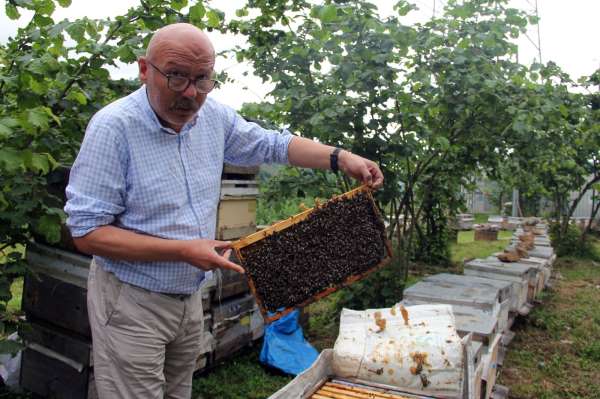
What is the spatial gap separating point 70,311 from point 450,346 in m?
2.43

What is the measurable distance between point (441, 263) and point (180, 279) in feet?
25.7

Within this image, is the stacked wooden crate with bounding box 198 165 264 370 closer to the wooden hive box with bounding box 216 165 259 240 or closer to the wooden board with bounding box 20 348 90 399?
the wooden hive box with bounding box 216 165 259 240

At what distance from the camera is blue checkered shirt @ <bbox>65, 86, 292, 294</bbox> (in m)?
1.85

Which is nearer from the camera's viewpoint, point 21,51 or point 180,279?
point 180,279

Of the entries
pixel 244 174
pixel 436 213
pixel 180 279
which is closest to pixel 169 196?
pixel 180 279

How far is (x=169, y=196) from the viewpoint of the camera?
78.4 inches

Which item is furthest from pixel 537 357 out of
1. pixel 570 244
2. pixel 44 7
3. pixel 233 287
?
pixel 570 244

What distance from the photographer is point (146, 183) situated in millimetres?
1943

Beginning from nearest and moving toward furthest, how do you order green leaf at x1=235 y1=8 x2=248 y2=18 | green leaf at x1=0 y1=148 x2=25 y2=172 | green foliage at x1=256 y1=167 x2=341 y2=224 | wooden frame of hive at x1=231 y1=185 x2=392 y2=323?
green leaf at x1=0 y1=148 x2=25 y2=172
wooden frame of hive at x1=231 y1=185 x2=392 y2=323
green foliage at x1=256 y1=167 x2=341 y2=224
green leaf at x1=235 y1=8 x2=248 y2=18

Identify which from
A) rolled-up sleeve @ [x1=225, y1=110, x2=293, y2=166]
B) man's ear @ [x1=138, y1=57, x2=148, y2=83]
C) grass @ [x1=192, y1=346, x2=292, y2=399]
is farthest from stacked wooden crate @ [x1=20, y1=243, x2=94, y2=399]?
man's ear @ [x1=138, y1=57, x2=148, y2=83]

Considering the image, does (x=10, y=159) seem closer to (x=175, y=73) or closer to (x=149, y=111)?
(x=149, y=111)

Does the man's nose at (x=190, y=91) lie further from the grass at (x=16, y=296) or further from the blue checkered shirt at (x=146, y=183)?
the grass at (x=16, y=296)

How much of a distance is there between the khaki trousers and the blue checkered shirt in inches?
2.3

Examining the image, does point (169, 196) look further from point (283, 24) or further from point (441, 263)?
point (441, 263)
